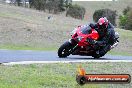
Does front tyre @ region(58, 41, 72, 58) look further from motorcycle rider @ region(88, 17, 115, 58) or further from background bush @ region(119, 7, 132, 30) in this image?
background bush @ region(119, 7, 132, 30)

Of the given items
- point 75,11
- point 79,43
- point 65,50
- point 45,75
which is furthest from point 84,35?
point 75,11

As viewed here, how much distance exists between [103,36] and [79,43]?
1.01 meters

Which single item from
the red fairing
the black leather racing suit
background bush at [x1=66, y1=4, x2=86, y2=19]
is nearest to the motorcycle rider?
the black leather racing suit

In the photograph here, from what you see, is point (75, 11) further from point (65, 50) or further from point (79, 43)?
point (65, 50)

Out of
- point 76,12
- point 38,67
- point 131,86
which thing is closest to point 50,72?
point 38,67

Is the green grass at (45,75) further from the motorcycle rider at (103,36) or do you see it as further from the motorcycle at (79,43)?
the motorcycle rider at (103,36)

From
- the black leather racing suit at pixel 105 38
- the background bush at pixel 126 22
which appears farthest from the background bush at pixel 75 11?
the black leather racing suit at pixel 105 38

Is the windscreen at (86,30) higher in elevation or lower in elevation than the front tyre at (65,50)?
higher

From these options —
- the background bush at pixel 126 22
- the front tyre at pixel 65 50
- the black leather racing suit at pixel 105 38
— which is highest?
the black leather racing suit at pixel 105 38

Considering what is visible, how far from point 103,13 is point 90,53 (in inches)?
2781

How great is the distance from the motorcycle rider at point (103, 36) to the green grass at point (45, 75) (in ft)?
14.7

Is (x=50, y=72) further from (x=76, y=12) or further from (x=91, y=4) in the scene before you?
(x=91, y=4)

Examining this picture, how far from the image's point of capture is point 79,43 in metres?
18.5

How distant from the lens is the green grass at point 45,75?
991 centimetres
